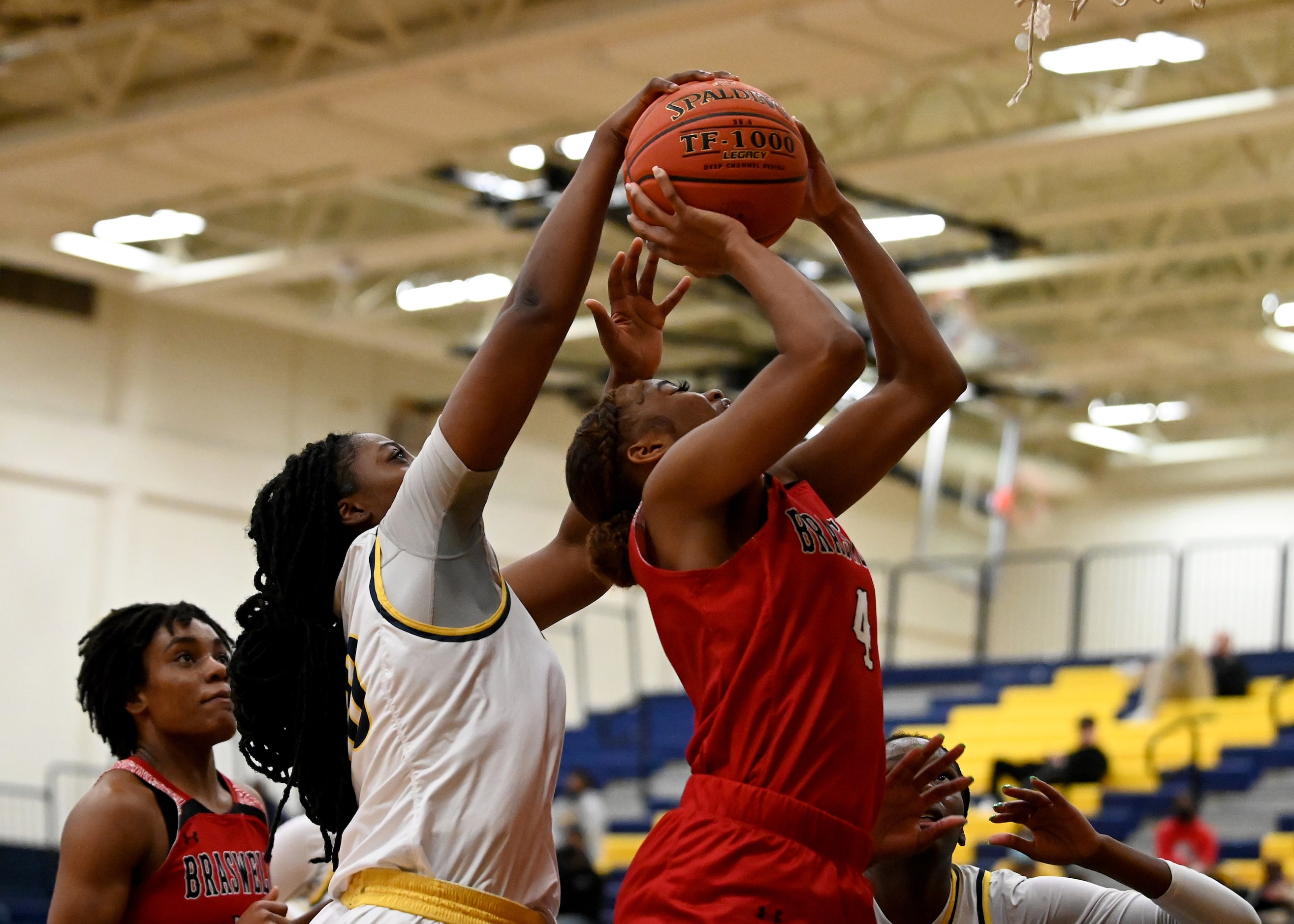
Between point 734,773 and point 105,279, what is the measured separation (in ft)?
49.6

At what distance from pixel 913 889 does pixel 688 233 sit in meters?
1.49

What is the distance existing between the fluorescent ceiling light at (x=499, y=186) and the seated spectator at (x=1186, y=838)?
6503 millimetres

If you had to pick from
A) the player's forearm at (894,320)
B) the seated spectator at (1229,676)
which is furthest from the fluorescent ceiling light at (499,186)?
the player's forearm at (894,320)

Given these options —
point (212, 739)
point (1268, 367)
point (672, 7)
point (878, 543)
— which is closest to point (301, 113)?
point (672, 7)

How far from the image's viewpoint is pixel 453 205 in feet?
54.5

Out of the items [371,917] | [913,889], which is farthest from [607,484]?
[913,889]

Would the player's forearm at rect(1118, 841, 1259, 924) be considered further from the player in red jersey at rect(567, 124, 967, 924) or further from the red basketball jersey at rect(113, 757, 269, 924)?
the red basketball jersey at rect(113, 757, 269, 924)

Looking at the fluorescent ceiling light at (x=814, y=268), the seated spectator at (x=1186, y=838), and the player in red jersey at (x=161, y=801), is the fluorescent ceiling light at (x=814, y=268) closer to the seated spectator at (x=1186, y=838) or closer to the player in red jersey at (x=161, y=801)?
the seated spectator at (x=1186, y=838)

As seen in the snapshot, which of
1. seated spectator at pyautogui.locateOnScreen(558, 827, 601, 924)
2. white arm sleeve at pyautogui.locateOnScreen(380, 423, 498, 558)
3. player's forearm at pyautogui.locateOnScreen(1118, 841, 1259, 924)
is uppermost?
white arm sleeve at pyautogui.locateOnScreen(380, 423, 498, 558)

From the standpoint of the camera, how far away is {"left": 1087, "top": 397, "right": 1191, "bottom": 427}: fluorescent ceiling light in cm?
2289

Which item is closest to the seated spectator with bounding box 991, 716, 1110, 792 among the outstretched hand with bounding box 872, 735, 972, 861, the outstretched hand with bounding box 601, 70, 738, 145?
the outstretched hand with bounding box 872, 735, 972, 861

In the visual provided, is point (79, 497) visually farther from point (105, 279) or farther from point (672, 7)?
point (672, 7)

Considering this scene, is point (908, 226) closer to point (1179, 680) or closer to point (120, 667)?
point (1179, 680)

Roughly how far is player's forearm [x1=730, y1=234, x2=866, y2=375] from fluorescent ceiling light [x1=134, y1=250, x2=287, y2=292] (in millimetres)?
13736
